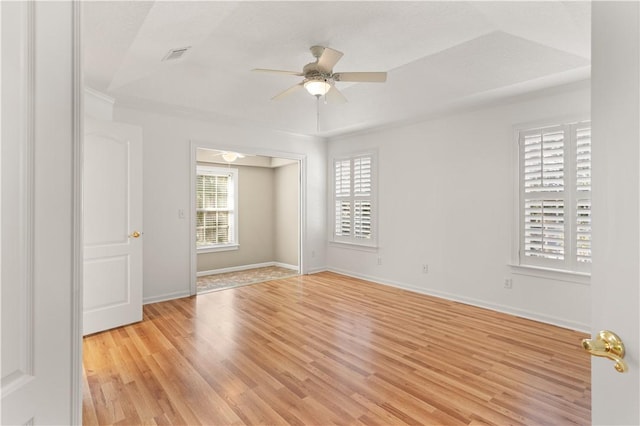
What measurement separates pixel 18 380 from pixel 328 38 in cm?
315

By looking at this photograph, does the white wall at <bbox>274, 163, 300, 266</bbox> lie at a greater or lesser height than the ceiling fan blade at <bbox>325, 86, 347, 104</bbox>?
lesser

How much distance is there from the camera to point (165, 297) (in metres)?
4.46

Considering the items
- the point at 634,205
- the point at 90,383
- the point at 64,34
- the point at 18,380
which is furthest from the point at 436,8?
the point at 90,383

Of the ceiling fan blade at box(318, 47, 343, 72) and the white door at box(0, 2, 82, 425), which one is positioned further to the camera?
the ceiling fan blade at box(318, 47, 343, 72)

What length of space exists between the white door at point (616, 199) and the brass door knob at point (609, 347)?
0.01 meters

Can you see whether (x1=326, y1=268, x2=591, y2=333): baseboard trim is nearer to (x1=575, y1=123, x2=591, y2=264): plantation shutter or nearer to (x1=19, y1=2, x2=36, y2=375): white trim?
(x1=575, y1=123, x2=591, y2=264): plantation shutter

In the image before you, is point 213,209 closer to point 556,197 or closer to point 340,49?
point 340,49

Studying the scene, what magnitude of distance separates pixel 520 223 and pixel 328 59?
293cm

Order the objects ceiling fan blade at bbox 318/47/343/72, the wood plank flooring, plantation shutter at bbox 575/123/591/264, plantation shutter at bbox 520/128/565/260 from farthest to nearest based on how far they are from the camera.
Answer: plantation shutter at bbox 520/128/565/260 < plantation shutter at bbox 575/123/591/264 < ceiling fan blade at bbox 318/47/343/72 < the wood plank flooring

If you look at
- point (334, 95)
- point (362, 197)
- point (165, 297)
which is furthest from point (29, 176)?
point (362, 197)

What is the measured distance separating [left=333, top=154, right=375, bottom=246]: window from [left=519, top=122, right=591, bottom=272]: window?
7.66 ft

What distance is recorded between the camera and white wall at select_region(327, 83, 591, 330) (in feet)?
12.1

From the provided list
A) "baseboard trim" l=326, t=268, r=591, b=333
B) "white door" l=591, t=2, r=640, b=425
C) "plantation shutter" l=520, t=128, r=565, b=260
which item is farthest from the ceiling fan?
"baseboard trim" l=326, t=268, r=591, b=333

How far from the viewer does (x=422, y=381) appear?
2.41 meters
